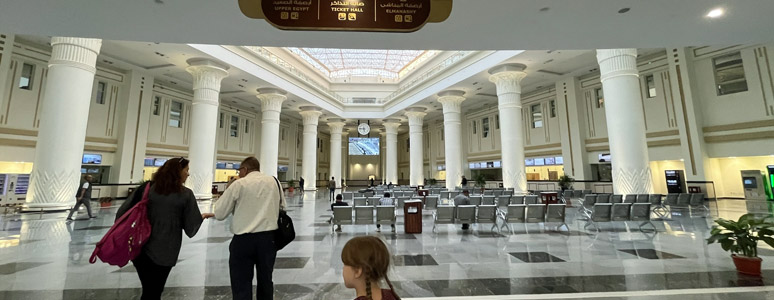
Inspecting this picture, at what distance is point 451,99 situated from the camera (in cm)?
2081

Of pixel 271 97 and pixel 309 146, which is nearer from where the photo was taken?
pixel 271 97

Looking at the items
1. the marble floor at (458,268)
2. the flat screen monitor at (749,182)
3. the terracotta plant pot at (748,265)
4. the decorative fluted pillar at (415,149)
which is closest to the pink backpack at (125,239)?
the marble floor at (458,268)

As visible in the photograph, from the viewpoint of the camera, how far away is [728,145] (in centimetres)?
1397

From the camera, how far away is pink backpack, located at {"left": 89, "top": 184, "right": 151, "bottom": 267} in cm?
201

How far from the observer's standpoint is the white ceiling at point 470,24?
4.05 metres

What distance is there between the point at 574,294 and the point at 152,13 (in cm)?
636

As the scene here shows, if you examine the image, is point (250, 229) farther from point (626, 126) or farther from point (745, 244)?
point (626, 126)

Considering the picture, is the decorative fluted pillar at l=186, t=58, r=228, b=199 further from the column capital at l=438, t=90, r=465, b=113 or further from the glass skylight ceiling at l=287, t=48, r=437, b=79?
the column capital at l=438, t=90, r=465, b=113

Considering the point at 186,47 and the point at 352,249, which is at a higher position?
the point at 186,47

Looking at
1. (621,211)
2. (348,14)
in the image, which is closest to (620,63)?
(621,211)

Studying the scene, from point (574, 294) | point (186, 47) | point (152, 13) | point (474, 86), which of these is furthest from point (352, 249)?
point (474, 86)

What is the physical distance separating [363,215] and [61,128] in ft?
35.6

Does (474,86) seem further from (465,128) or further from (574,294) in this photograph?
(574,294)

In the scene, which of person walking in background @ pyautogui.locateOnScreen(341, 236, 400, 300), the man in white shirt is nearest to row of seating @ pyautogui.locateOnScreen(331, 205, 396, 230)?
the man in white shirt
